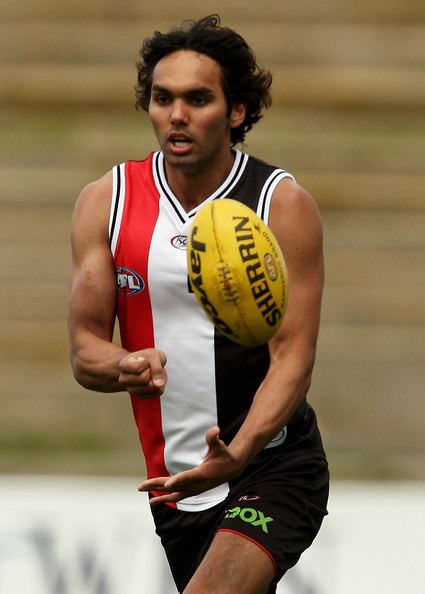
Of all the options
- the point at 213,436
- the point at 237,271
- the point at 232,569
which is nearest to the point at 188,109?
the point at 237,271

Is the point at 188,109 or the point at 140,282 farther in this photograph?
the point at 140,282

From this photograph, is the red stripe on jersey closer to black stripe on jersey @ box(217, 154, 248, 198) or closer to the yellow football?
black stripe on jersey @ box(217, 154, 248, 198)

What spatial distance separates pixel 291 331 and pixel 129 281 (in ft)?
1.72

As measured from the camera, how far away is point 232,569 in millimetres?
3701

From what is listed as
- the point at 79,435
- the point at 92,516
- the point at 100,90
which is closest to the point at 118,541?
the point at 92,516

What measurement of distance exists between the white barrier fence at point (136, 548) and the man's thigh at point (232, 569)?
170 cm

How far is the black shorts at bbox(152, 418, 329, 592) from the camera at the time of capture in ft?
12.7

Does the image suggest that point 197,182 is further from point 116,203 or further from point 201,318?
point 201,318

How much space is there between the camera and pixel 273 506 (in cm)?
396

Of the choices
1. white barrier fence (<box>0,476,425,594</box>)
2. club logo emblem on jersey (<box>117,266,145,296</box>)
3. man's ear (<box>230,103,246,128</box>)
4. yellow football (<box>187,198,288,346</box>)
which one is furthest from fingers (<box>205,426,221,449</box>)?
white barrier fence (<box>0,476,425,594</box>)

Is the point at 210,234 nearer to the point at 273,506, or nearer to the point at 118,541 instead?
the point at 273,506

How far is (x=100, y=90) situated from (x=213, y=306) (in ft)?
22.3

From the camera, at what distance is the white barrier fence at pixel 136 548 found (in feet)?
18.0

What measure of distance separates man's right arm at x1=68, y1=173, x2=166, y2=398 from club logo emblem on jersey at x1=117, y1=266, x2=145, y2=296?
2 centimetres
